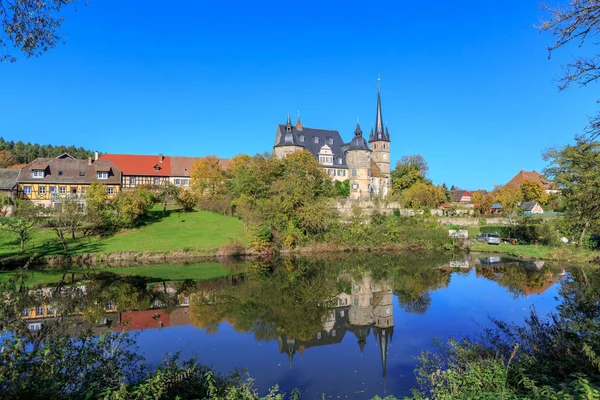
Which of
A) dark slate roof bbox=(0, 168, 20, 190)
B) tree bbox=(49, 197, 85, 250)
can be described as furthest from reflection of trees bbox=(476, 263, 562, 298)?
dark slate roof bbox=(0, 168, 20, 190)

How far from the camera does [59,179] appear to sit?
154ft

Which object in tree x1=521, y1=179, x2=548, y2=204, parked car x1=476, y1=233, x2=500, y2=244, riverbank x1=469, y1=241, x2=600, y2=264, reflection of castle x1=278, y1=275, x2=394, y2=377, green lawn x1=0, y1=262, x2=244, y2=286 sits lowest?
reflection of castle x1=278, y1=275, x2=394, y2=377

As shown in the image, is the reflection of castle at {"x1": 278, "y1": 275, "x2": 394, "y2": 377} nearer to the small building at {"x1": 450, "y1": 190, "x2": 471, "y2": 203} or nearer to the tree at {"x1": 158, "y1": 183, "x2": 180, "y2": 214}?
the tree at {"x1": 158, "y1": 183, "x2": 180, "y2": 214}

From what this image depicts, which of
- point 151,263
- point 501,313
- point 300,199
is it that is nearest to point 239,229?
point 300,199

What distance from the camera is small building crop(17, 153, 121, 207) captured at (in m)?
45.1

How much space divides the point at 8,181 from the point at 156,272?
31327mm

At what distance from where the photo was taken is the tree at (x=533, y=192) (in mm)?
64250

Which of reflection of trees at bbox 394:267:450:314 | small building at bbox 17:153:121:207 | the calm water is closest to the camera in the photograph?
the calm water

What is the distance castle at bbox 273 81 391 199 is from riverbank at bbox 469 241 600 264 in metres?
24.4

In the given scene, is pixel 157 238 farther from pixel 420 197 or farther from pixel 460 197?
pixel 460 197

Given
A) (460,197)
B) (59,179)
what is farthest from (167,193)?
(460,197)

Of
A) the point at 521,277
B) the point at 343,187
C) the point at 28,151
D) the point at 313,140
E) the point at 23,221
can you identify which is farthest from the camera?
the point at 28,151

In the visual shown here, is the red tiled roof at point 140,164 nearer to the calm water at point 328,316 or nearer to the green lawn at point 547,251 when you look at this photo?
the calm water at point 328,316

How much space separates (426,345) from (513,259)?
2337 centimetres
